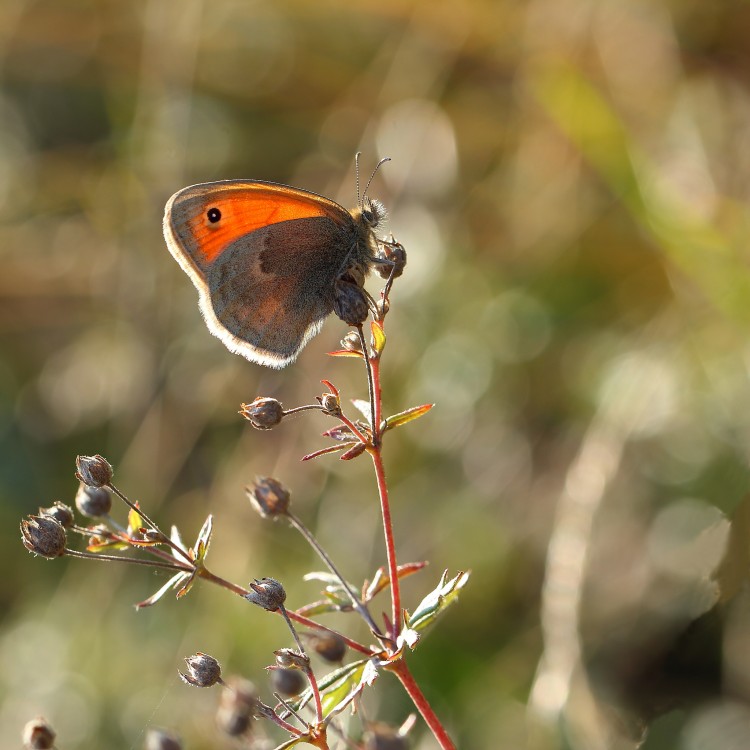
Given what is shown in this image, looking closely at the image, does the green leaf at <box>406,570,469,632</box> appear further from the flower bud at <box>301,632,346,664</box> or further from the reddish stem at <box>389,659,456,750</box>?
the flower bud at <box>301,632,346,664</box>

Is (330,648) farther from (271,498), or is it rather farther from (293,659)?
(271,498)

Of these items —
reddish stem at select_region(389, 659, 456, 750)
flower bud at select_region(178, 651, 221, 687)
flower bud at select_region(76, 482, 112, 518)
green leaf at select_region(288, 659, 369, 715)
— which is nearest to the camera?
reddish stem at select_region(389, 659, 456, 750)

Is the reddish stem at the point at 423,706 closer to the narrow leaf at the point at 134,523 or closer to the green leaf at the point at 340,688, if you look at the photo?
the green leaf at the point at 340,688

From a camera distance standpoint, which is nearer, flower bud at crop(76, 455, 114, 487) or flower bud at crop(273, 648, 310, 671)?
flower bud at crop(273, 648, 310, 671)

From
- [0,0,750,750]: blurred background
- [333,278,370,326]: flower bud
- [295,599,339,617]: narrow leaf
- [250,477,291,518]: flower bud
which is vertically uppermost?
[333,278,370,326]: flower bud

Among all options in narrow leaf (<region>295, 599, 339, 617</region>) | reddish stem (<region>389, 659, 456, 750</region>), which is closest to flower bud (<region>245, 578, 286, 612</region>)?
narrow leaf (<region>295, 599, 339, 617</region>)

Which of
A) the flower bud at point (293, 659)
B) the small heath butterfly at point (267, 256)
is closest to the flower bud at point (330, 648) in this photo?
the flower bud at point (293, 659)
